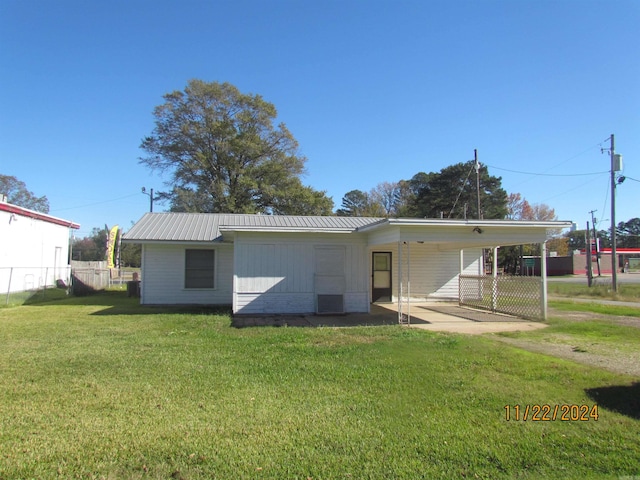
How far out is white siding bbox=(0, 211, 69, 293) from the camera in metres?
16.9

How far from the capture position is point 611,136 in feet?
73.4

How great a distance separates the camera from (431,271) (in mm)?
16156

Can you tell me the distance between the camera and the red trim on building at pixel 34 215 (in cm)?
1673

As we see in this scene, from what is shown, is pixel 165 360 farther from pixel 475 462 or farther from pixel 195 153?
pixel 195 153

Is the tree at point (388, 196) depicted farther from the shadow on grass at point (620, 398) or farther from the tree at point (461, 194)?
the shadow on grass at point (620, 398)

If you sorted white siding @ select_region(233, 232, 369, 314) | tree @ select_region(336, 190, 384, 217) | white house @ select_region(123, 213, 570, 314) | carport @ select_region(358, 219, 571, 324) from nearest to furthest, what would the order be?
carport @ select_region(358, 219, 571, 324), white house @ select_region(123, 213, 570, 314), white siding @ select_region(233, 232, 369, 314), tree @ select_region(336, 190, 384, 217)

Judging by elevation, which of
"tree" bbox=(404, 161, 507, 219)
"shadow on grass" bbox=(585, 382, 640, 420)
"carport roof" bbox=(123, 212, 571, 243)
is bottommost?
"shadow on grass" bbox=(585, 382, 640, 420)

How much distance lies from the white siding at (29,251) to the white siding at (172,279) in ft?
16.1

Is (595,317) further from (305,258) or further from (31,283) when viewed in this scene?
(31,283)

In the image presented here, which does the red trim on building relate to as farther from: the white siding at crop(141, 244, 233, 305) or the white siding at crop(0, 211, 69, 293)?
the white siding at crop(141, 244, 233, 305)

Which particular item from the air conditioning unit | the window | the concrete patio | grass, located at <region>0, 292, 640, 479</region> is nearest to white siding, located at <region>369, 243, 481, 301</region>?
the concrete patio

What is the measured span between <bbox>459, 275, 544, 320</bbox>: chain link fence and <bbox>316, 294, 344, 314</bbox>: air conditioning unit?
4.95 meters

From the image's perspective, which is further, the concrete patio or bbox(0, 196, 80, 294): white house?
bbox(0, 196, 80, 294): white house

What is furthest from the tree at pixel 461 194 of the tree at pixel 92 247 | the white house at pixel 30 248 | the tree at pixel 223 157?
the tree at pixel 92 247
